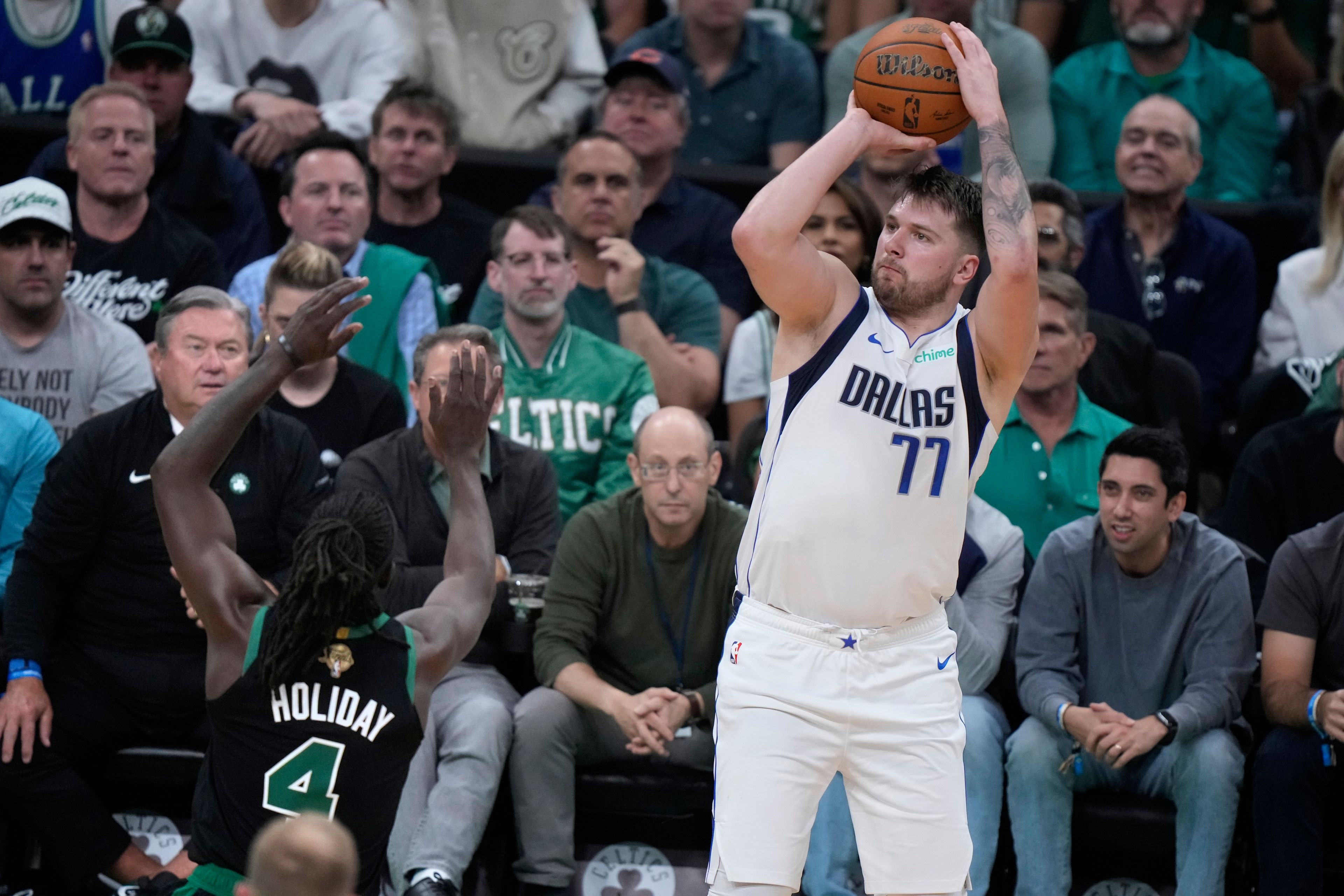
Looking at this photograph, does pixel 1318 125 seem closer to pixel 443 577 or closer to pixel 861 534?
pixel 443 577

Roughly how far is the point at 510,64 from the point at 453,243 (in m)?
1.38

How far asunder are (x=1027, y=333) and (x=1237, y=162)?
5.45 metres

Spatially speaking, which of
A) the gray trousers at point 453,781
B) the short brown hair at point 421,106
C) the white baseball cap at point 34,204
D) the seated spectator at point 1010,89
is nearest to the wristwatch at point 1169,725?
the gray trousers at point 453,781

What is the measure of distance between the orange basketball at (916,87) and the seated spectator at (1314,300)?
3.92 meters

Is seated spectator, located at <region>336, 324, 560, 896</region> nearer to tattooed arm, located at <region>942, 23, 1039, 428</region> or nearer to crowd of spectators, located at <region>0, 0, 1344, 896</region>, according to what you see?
crowd of spectators, located at <region>0, 0, 1344, 896</region>

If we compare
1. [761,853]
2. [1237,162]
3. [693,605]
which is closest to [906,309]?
[761,853]

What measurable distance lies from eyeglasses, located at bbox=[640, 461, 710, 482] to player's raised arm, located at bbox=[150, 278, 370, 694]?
1.86 metres

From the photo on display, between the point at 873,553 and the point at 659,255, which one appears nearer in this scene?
the point at 873,553

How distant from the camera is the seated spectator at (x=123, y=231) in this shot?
24.6 ft

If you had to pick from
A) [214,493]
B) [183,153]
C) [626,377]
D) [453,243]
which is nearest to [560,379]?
[626,377]

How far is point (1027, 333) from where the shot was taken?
13.6ft

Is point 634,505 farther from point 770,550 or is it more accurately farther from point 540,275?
point 770,550

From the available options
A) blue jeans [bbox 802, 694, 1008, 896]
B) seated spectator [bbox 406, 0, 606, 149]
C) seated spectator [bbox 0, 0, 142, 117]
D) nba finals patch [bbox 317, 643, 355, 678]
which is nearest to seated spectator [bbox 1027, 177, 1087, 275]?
blue jeans [bbox 802, 694, 1008, 896]

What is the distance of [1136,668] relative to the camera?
5.82 m
